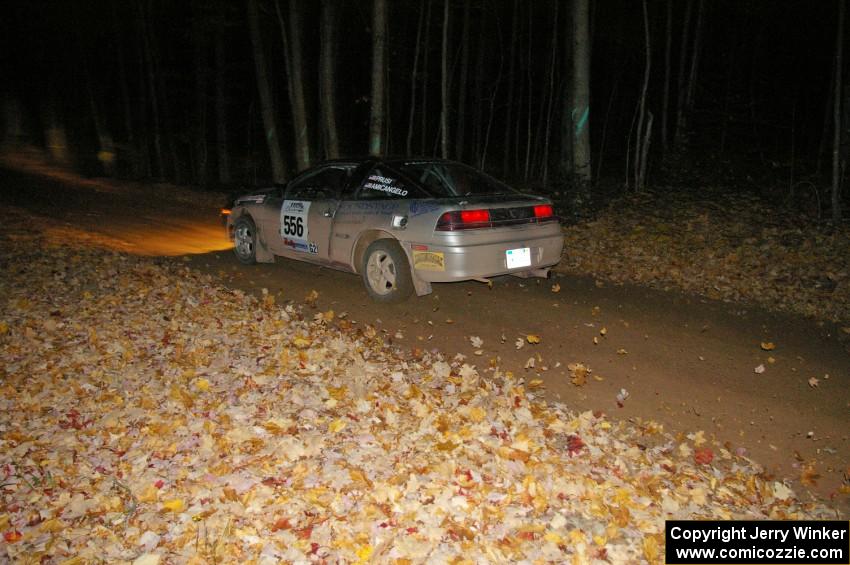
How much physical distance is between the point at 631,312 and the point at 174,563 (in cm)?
501

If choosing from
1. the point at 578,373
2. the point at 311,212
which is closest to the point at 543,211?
the point at 578,373

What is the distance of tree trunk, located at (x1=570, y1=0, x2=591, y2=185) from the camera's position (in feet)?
37.0

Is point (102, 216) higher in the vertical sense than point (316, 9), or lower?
lower

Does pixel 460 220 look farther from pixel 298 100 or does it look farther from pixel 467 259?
pixel 298 100

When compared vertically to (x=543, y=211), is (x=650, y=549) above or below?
below

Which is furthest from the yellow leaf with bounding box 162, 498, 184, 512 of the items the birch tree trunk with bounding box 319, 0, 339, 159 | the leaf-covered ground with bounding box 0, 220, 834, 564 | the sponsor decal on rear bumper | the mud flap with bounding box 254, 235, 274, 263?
the birch tree trunk with bounding box 319, 0, 339, 159

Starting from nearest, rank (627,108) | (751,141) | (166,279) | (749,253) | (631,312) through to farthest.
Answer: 1. (631,312)
2. (166,279)
3. (749,253)
4. (751,141)
5. (627,108)

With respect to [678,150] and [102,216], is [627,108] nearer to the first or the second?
[678,150]

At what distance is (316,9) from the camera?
29484 mm

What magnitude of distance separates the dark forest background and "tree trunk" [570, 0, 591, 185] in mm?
1009

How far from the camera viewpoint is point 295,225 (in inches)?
296

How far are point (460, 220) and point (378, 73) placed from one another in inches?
377

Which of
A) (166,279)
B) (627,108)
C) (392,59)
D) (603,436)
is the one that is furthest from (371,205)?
(627,108)

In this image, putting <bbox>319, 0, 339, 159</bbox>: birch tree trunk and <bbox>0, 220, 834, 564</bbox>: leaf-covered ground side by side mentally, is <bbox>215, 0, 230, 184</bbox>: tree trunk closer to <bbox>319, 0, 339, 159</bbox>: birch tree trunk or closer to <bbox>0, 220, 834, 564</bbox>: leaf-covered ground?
<bbox>319, 0, 339, 159</bbox>: birch tree trunk
